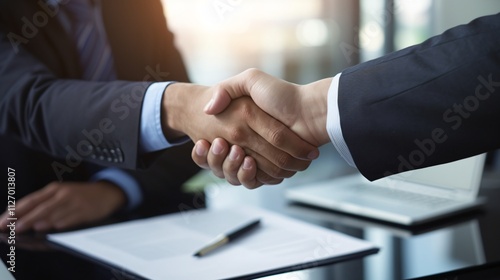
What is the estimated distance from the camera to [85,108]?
115 cm

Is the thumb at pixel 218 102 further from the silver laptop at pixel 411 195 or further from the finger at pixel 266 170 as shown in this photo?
the silver laptop at pixel 411 195

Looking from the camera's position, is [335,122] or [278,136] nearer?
[335,122]

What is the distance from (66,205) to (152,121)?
0.80ft

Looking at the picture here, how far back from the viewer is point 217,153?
105 cm

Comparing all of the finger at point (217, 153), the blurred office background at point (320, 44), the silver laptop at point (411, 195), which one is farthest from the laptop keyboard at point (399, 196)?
the finger at point (217, 153)

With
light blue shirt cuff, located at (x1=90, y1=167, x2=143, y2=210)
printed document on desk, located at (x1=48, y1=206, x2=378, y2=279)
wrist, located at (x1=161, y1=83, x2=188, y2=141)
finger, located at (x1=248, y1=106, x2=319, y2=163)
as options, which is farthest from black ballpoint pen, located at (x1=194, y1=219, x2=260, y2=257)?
light blue shirt cuff, located at (x1=90, y1=167, x2=143, y2=210)

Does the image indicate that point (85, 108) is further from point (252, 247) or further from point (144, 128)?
point (252, 247)

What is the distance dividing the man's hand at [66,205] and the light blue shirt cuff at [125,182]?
13 mm

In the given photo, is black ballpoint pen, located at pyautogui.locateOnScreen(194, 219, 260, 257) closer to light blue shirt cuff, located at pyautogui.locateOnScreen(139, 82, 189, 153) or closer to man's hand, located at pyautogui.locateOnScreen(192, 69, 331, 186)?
man's hand, located at pyautogui.locateOnScreen(192, 69, 331, 186)

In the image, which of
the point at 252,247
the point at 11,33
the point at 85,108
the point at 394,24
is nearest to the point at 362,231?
the point at 252,247

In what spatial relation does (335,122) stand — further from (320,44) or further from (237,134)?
(320,44)

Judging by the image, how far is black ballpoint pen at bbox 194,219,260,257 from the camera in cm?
90

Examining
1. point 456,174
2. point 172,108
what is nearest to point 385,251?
point 456,174

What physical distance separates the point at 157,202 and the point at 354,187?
405 mm
